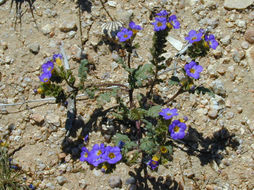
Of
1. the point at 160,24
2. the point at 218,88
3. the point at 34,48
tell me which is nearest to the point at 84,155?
the point at 160,24

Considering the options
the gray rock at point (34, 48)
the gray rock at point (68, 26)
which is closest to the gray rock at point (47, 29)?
the gray rock at point (68, 26)

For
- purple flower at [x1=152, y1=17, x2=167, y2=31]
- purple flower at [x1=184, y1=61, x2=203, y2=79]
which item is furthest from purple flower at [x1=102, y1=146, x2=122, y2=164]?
purple flower at [x1=152, y1=17, x2=167, y2=31]

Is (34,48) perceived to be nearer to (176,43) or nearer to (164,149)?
(176,43)

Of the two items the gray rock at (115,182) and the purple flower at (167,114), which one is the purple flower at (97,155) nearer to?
the gray rock at (115,182)

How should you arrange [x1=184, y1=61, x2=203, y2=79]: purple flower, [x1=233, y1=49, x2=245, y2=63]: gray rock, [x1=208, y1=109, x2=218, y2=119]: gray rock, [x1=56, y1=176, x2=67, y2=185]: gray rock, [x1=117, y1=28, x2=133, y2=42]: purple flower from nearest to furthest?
1. [x1=184, y1=61, x2=203, y2=79]: purple flower
2. [x1=117, y1=28, x2=133, y2=42]: purple flower
3. [x1=56, y1=176, x2=67, y2=185]: gray rock
4. [x1=208, y1=109, x2=218, y2=119]: gray rock
5. [x1=233, y1=49, x2=245, y2=63]: gray rock

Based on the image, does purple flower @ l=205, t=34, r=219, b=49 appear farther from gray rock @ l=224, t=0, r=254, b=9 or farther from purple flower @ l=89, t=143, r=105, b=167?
purple flower @ l=89, t=143, r=105, b=167

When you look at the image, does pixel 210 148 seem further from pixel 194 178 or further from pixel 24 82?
pixel 24 82

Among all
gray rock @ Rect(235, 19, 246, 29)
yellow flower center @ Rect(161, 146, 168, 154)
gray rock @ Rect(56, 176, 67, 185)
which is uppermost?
gray rock @ Rect(235, 19, 246, 29)
